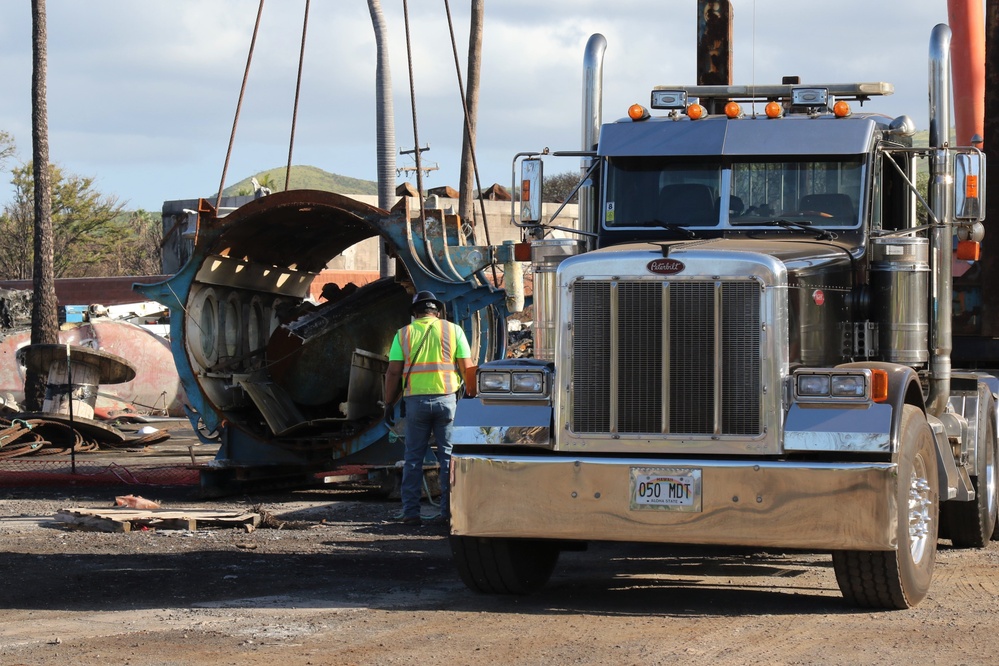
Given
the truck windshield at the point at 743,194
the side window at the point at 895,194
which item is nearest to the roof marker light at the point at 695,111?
the truck windshield at the point at 743,194

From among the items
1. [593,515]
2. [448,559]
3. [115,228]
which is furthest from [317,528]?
[115,228]

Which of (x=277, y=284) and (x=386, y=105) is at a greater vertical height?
(x=386, y=105)

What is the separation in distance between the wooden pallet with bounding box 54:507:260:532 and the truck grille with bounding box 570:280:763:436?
4.52m

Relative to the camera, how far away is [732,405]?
25.5 feet

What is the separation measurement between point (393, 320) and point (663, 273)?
324 inches

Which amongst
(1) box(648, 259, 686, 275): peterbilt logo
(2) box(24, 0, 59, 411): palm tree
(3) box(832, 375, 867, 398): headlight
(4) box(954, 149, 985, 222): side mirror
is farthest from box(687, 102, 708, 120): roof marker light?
(2) box(24, 0, 59, 411): palm tree

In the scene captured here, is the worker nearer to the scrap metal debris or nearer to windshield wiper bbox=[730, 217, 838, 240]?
windshield wiper bbox=[730, 217, 838, 240]

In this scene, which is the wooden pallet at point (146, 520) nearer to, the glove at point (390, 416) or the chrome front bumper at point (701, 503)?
the glove at point (390, 416)

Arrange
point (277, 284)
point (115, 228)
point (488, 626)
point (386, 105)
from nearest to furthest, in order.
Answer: point (488, 626)
point (277, 284)
point (386, 105)
point (115, 228)

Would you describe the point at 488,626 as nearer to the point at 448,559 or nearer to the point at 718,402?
the point at 718,402

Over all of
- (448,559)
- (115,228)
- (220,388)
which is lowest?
(448,559)

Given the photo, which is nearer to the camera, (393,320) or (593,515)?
(593,515)

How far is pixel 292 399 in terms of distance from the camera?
1577 cm

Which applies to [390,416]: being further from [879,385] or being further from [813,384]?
[879,385]
